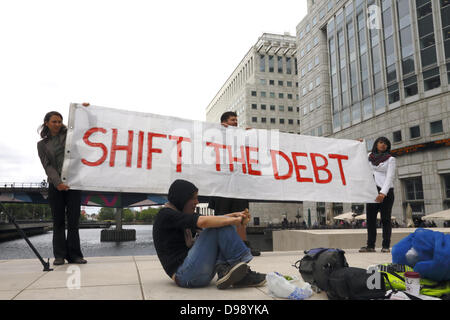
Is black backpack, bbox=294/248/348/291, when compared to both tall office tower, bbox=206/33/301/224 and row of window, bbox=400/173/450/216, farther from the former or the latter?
tall office tower, bbox=206/33/301/224

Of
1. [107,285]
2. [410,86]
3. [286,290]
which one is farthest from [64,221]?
[410,86]

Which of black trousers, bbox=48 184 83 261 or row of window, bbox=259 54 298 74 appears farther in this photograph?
row of window, bbox=259 54 298 74

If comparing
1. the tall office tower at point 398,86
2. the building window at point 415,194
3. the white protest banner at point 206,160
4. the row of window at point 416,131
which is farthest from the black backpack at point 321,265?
the building window at point 415,194

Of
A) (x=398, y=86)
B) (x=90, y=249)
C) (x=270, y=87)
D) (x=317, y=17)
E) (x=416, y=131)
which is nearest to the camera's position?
(x=416, y=131)

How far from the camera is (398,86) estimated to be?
106 ft

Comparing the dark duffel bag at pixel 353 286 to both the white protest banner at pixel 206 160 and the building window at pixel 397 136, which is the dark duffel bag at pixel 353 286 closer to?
the white protest banner at pixel 206 160

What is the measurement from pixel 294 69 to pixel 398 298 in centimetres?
8057

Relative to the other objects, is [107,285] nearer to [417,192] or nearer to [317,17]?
[417,192]

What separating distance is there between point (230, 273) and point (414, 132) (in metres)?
33.8

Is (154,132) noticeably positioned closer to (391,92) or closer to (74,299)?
(74,299)

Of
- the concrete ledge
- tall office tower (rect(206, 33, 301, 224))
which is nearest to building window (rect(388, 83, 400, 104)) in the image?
the concrete ledge

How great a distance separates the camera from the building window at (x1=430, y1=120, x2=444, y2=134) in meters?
29.1

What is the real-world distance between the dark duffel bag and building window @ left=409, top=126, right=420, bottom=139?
108 ft
